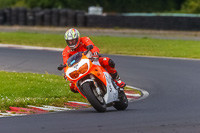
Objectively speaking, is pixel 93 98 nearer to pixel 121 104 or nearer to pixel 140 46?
pixel 121 104

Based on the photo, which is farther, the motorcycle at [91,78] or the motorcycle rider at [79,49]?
the motorcycle rider at [79,49]

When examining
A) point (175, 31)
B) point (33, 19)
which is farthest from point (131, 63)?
point (33, 19)

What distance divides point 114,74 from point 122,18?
26.7 metres

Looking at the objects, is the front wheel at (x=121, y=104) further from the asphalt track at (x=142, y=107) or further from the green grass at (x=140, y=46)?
the green grass at (x=140, y=46)

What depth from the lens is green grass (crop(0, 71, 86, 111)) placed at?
36.0 ft

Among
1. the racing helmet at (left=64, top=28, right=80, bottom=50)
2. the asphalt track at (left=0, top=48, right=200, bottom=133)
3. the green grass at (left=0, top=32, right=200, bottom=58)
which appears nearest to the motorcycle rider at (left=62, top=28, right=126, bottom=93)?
the racing helmet at (left=64, top=28, right=80, bottom=50)

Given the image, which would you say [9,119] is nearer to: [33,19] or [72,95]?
[72,95]

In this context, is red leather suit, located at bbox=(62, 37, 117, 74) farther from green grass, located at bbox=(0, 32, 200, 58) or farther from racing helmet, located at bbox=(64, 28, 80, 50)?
green grass, located at bbox=(0, 32, 200, 58)

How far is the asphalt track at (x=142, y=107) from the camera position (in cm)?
780

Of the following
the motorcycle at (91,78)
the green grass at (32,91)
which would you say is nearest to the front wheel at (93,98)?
Answer: the motorcycle at (91,78)

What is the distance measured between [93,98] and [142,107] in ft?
5.27

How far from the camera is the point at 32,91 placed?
484 inches

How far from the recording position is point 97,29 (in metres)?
37.2

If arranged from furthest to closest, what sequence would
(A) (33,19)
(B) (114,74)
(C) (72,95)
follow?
(A) (33,19)
(C) (72,95)
(B) (114,74)
